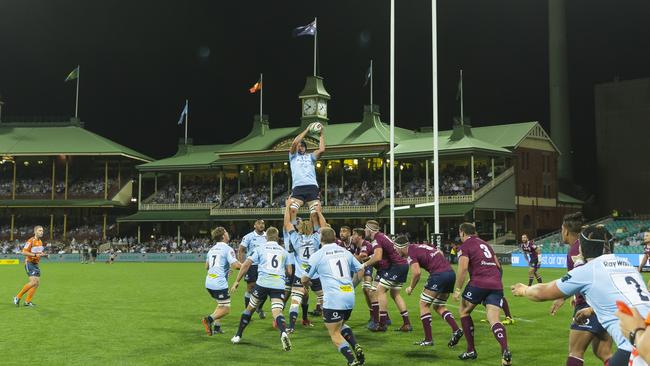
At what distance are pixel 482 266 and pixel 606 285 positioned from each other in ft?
15.9

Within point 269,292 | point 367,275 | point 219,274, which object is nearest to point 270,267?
point 269,292

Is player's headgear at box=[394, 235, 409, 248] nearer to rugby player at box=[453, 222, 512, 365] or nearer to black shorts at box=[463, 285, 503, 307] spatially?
rugby player at box=[453, 222, 512, 365]

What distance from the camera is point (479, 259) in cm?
1094

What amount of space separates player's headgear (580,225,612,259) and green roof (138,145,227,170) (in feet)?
210

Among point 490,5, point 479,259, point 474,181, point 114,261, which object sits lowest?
point 114,261

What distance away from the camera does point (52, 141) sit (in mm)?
72938

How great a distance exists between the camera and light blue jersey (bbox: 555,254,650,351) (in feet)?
19.8

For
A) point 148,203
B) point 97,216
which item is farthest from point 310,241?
point 97,216

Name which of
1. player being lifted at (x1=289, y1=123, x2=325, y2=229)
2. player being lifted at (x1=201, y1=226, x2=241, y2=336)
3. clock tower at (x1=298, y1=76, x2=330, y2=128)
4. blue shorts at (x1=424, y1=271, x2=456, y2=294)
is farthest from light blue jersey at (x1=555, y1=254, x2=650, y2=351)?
clock tower at (x1=298, y1=76, x2=330, y2=128)

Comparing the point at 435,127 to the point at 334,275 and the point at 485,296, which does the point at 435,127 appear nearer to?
the point at 485,296

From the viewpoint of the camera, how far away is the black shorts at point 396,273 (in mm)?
13719

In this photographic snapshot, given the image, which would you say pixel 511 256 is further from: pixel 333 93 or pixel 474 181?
pixel 333 93

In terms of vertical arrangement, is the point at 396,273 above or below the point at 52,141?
below

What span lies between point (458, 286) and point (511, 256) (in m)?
38.5
